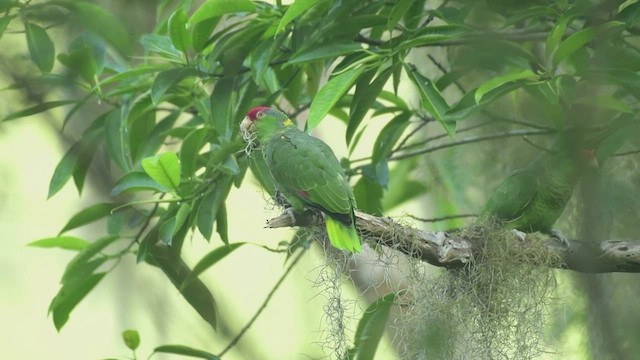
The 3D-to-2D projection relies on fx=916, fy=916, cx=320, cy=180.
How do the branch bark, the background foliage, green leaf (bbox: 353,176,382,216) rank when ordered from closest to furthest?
the background foliage
the branch bark
green leaf (bbox: 353,176,382,216)

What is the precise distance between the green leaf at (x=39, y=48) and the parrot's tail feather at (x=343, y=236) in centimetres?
68

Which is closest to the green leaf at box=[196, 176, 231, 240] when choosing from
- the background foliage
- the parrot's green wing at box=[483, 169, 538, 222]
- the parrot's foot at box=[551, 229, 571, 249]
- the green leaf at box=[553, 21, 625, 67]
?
the background foliage

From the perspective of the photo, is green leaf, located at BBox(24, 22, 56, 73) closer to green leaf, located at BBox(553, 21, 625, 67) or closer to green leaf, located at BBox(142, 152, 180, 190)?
green leaf, located at BBox(142, 152, 180, 190)

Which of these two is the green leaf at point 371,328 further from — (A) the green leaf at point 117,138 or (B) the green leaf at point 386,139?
(A) the green leaf at point 117,138

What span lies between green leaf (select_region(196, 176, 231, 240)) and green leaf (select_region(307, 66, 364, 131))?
53 centimetres

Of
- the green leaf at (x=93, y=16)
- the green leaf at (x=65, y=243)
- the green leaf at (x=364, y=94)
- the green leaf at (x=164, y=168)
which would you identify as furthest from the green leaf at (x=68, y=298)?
the green leaf at (x=93, y=16)

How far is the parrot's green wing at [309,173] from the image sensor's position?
6.36ft

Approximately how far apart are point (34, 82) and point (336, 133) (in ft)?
13.0

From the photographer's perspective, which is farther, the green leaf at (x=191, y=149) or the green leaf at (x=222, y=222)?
the green leaf at (x=222, y=222)

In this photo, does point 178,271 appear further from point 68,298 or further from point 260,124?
point 260,124

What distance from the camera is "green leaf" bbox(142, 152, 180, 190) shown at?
2285 millimetres

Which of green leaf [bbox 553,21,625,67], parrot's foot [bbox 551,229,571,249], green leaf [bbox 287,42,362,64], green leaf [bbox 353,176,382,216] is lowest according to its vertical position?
green leaf [bbox 353,176,382,216]

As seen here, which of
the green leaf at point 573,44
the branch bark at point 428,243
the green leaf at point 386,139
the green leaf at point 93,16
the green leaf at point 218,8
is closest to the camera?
the green leaf at point 93,16

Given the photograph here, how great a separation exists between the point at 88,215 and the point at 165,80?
2.19 feet
